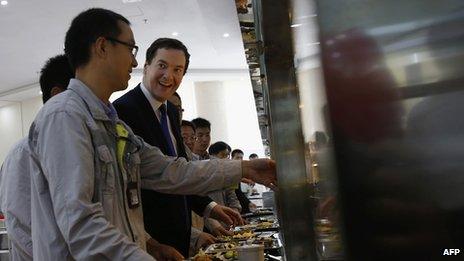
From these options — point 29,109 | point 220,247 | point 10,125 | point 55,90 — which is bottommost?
point 220,247

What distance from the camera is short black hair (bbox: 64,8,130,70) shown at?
153 cm

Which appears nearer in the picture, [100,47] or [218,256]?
[100,47]

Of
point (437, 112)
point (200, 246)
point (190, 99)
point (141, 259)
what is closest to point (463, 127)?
point (437, 112)

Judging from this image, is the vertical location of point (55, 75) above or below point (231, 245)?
above

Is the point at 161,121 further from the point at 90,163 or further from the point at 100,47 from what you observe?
the point at 90,163

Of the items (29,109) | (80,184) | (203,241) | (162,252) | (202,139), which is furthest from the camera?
(29,109)

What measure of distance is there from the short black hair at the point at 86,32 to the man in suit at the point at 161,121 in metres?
0.78

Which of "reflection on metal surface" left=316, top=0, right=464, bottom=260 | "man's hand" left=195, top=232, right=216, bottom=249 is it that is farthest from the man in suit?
"reflection on metal surface" left=316, top=0, right=464, bottom=260

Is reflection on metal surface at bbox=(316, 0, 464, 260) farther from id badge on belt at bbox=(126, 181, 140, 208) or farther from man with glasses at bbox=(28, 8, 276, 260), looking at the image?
id badge on belt at bbox=(126, 181, 140, 208)

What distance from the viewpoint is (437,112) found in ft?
1.60

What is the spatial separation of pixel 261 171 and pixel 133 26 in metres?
8.19

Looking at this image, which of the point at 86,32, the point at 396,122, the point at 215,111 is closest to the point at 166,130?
the point at 86,32

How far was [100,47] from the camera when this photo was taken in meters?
1.52

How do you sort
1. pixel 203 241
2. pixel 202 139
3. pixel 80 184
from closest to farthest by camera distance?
pixel 80 184 < pixel 203 241 < pixel 202 139
